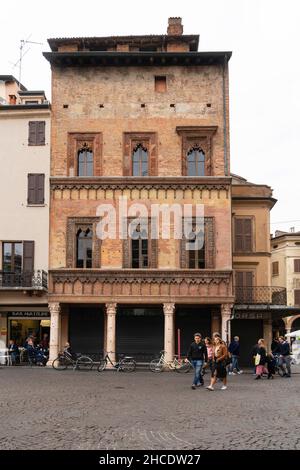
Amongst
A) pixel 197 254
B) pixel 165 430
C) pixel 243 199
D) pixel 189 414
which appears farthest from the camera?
pixel 243 199

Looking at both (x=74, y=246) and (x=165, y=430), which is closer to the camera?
(x=165, y=430)

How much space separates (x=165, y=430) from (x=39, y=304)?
876 inches

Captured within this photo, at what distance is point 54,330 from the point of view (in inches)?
1229

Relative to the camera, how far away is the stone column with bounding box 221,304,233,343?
101 feet

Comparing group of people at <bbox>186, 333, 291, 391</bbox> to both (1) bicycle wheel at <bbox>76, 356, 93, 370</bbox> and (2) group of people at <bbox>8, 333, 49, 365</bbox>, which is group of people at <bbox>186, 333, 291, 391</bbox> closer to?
(1) bicycle wheel at <bbox>76, 356, 93, 370</bbox>

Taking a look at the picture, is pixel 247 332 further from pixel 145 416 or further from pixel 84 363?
pixel 145 416

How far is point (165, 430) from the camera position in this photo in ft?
36.9

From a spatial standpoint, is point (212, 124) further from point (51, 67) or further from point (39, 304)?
point (39, 304)

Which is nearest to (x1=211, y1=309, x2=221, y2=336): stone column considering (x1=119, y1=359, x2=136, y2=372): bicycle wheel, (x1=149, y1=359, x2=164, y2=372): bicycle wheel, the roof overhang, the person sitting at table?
(x1=149, y1=359, x2=164, y2=372): bicycle wheel

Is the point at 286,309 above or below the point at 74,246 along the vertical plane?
below

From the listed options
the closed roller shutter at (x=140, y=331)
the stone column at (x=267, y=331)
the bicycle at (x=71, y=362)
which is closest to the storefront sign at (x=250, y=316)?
the stone column at (x=267, y=331)

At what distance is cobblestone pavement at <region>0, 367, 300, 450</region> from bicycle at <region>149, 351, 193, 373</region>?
7.45 m

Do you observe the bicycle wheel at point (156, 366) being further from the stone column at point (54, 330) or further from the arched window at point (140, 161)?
the arched window at point (140, 161)

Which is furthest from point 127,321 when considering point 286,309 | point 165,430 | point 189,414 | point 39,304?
point 165,430
